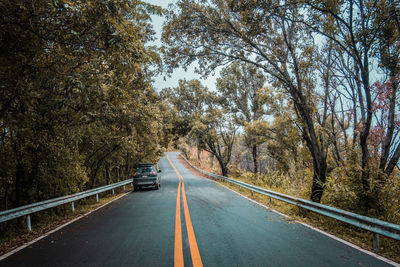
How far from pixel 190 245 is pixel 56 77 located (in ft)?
19.3

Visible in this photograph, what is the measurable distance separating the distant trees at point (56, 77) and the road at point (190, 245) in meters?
2.63

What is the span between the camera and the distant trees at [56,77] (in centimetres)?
438

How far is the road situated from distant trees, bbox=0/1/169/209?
263cm

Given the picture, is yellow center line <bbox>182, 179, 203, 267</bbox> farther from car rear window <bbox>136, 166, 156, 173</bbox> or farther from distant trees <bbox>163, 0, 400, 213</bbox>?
car rear window <bbox>136, 166, 156, 173</bbox>

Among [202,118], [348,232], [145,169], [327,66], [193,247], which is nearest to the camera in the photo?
[193,247]

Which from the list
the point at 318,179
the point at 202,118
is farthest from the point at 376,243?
the point at 202,118

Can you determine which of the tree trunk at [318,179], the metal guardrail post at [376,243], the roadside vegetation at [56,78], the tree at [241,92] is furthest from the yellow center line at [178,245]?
the tree at [241,92]

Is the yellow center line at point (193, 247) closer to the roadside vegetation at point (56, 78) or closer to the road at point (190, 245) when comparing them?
the road at point (190, 245)

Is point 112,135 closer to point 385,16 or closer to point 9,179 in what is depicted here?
point 9,179

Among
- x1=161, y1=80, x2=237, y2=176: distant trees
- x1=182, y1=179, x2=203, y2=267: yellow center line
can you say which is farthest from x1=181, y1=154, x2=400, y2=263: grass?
x1=161, y1=80, x2=237, y2=176: distant trees

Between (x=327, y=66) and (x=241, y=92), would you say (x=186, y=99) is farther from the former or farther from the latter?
(x=327, y=66)

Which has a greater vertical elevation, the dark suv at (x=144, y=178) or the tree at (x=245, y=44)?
the tree at (x=245, y=44)

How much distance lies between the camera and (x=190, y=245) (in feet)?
14.5

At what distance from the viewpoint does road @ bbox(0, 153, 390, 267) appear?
3758 mm
